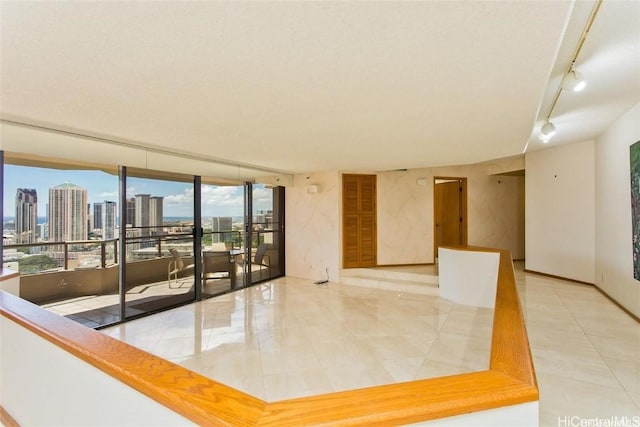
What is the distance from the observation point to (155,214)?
446 centimetres

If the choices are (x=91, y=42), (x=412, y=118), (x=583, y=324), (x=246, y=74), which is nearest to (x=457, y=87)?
(x=412, y=118)

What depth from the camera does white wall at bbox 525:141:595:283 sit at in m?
5.17

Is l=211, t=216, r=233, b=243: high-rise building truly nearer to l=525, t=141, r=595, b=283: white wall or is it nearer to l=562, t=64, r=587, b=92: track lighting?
l=562, t=64, r=587, b=92: track lighting

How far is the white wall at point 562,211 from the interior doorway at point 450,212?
144 cm

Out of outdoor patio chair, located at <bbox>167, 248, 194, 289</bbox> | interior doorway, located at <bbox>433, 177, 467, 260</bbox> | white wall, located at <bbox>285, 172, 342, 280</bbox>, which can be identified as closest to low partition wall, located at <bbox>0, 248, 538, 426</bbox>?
outdoor patio chair, located at <bbox>167, 248, 194, 289</bbox>

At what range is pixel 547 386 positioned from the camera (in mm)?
2271

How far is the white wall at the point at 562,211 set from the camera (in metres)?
5.17

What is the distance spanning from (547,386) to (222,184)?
5.21 metres

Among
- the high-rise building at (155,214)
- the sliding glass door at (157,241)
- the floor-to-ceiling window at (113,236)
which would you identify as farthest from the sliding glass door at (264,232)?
the high-rise building at (155,214)

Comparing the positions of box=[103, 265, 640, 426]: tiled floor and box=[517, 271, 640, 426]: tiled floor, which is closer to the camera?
box=[517, 271, 640, 426]: tiled floor

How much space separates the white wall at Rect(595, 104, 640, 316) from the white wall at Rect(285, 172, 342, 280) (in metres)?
4.43

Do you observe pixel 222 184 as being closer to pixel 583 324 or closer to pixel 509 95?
pixel 509 95

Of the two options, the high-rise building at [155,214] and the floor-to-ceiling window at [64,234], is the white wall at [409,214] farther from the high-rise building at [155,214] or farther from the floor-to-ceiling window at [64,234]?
the floor-to-ceiling window at [64,234]

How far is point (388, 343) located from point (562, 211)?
186 inches
